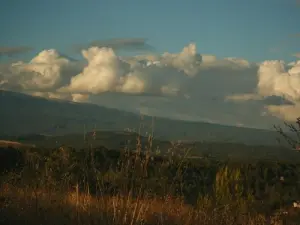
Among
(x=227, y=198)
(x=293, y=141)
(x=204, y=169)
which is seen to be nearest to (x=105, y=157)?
(x=204, y=169)

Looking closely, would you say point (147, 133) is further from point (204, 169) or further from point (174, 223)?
point (204, 169)

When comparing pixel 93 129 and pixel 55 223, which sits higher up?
pixel 93 129

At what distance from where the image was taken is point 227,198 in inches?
374

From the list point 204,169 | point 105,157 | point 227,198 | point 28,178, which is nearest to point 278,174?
point 204,169

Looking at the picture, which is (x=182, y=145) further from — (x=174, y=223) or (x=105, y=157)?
(x=105, y=157)

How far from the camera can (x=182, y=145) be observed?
20.0 feet

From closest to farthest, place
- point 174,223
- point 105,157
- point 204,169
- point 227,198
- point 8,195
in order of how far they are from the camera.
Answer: point 174,223, point 8,195, point 227,198, point 105,157, point 204,169

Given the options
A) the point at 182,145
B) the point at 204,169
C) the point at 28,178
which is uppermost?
the point at 182,145

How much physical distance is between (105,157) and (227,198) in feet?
69.5

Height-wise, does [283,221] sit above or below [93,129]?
below

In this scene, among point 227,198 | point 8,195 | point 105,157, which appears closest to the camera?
point 8,195

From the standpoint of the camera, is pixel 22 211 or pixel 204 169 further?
pixel 204 169

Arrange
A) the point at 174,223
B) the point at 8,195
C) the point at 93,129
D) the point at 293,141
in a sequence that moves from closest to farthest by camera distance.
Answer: the point at 293,141
the point at 93,129
the point at 174,223
the point at 8,195

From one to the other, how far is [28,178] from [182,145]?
3432 millimetres
